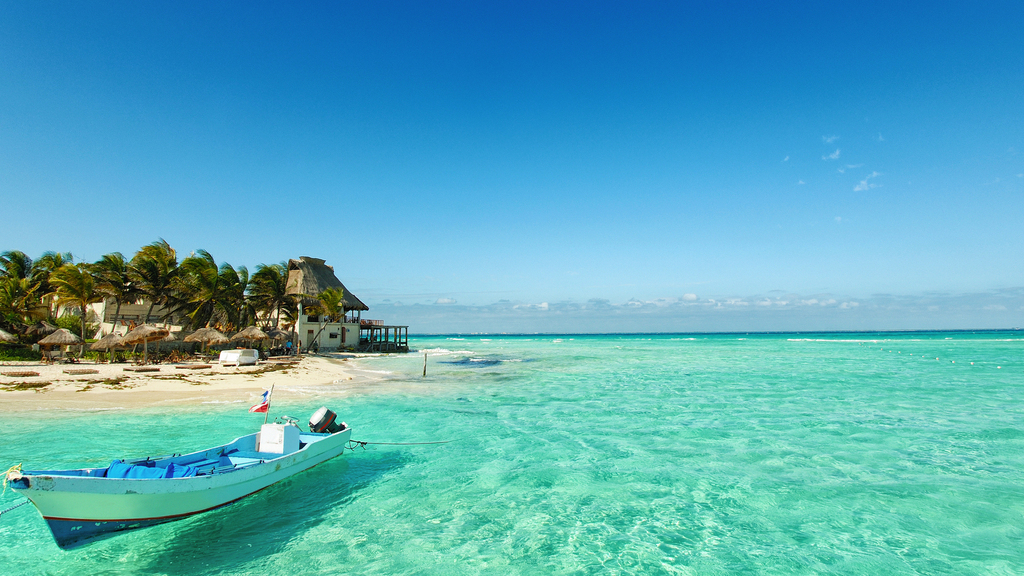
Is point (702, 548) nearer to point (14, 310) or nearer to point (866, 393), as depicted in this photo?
point (866, 393)

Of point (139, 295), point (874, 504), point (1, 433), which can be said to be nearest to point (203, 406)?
point (1, 433)

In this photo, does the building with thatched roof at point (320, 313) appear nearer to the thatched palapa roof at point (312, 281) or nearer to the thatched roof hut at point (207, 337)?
the thatched palapa roof at point (312, 281)

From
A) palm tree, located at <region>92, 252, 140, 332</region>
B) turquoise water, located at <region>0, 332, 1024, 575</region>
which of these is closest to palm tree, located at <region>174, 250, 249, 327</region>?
palm tree, located at <region>92, 252, 140, 332</region>

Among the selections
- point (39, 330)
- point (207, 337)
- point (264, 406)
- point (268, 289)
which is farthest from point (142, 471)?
point (268, 289)

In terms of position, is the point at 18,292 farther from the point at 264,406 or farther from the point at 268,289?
the point at 264,406

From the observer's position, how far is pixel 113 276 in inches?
1117

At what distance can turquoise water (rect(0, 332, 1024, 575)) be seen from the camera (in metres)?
6.02

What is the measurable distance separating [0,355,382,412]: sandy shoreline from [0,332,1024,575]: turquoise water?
1.76m

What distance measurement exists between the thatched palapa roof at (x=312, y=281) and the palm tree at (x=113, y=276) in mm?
11572

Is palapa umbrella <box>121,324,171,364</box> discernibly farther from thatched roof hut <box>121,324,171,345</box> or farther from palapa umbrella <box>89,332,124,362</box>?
palapa umbrella <box>89,332,124,362</box>

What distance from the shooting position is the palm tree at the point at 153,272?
29.5m

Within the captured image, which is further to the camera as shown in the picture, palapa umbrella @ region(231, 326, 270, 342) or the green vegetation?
palapa umbrella @ region(231, 326, 270, 342)

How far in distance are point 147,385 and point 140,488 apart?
16.2 m

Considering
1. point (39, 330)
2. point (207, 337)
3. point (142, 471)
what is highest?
point (39, 330)
